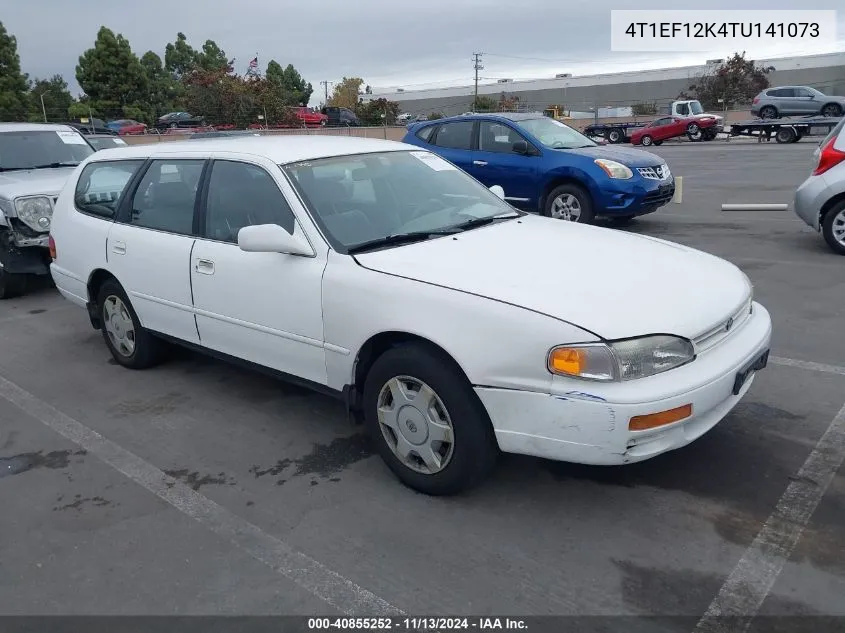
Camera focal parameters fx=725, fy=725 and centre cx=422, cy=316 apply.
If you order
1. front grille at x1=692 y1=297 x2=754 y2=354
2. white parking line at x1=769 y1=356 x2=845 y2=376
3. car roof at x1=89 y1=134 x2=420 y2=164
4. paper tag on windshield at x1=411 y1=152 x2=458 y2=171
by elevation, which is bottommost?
white parking line at x1=769 y1=356 x2=845 y2=376

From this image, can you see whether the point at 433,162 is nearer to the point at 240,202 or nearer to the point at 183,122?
the point at 240,202

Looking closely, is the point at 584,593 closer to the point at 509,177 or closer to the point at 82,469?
the point at 82,469

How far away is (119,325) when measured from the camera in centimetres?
536

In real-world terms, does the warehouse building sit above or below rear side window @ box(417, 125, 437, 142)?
above

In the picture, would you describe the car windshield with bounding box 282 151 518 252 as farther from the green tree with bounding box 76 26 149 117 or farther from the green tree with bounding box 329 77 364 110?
the green tree with bounding box 329 77 364 110

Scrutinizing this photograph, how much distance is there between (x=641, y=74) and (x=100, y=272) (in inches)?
3048

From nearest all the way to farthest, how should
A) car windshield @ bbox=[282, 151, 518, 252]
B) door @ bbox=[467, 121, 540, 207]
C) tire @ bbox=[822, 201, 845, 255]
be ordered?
car windshield @ bbox=[282, 151, 518, 252] < tire @ bbox=[822, 201, 845, 255] < door @ bbox=[467, 121, 540, 207]

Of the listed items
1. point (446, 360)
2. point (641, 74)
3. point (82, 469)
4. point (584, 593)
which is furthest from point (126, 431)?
point (641, 74)

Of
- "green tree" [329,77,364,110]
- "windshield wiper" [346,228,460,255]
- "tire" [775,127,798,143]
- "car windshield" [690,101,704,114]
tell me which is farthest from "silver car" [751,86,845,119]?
"green tree" [329,77,364,110]

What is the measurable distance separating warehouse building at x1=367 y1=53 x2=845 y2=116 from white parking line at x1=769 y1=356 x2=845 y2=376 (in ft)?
194

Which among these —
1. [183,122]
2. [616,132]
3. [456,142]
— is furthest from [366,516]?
[183,122]

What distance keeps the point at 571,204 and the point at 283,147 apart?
19.6 feet

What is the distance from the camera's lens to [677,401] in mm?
2953

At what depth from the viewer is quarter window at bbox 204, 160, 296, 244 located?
13.3 feet
